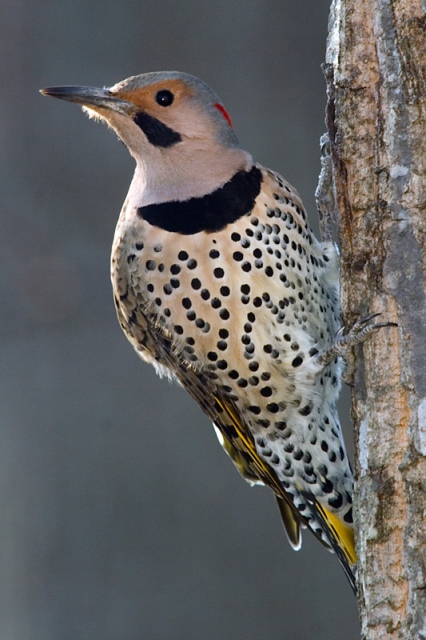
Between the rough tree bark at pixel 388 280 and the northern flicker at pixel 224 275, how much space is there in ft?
1.54

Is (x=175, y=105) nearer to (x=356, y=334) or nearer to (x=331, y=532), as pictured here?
(x=356, y=334)

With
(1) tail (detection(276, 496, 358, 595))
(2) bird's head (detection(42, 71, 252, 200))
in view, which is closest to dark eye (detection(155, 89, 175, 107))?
(2) bird's head (detection(42, 71, 252, 200))

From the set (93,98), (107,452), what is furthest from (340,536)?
(93,98)

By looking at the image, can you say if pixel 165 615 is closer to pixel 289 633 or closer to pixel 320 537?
pixel 289 633

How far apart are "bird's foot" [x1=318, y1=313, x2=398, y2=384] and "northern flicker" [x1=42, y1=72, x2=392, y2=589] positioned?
0.71 feet

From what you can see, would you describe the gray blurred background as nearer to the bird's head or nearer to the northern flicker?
the northern flicker

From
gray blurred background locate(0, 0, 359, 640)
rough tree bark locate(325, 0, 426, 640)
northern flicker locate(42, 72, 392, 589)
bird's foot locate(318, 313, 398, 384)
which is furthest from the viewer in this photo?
gray blurred background locate(0, 0, 359, 640)

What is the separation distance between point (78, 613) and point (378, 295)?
2.10m

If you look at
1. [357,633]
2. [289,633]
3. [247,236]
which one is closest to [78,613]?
[289,633]

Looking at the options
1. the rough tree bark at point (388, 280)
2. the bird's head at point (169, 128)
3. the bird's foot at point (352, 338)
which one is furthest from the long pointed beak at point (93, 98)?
the bird's foot at point (352, 338)

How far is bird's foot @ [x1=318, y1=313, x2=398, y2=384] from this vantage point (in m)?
2.00

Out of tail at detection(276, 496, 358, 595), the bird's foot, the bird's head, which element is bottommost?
tail at detection(276, 496, 358, 595)

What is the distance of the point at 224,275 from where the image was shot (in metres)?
2.45

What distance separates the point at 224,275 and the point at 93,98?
24.1 inches
